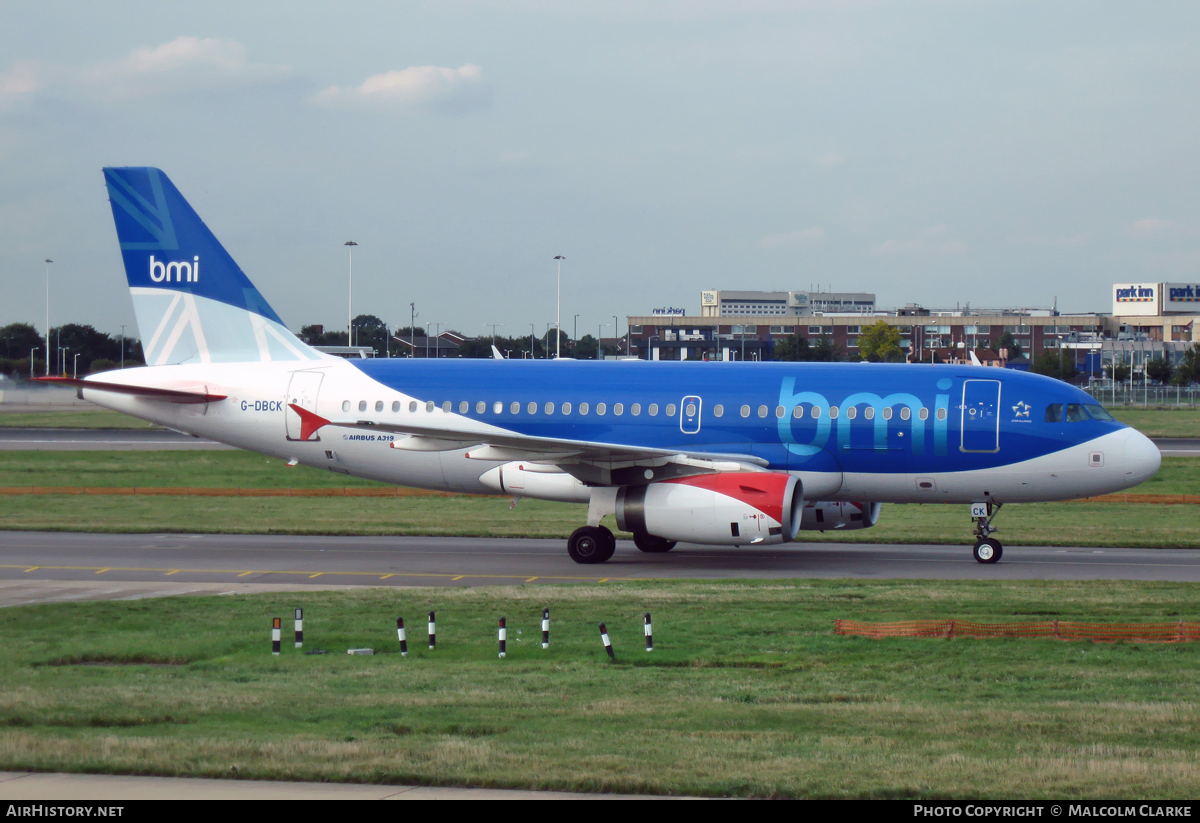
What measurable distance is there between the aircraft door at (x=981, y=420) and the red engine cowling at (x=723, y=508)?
13.3 ft

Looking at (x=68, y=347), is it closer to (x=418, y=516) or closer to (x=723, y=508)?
(x=418, y=516)

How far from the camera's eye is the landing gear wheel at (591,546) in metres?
26.7

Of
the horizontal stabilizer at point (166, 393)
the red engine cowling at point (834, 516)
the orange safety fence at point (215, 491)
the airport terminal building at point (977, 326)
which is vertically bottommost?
the orange safety fence at point (215, 491)

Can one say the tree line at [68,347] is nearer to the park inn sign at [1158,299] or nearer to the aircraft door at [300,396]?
the aircraft door at [300,396]

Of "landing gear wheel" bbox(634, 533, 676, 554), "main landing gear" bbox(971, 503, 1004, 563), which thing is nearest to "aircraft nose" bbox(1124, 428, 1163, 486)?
"main landing gear" bbox(971, 503, 1004, 563)

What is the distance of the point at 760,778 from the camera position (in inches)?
402

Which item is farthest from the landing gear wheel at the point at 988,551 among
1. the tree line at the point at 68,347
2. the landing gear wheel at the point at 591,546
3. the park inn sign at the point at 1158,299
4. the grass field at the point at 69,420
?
the park inn sign at the point at 1158,299

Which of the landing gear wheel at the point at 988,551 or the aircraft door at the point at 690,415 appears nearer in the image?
the landing gear wheel at the point at 988,551

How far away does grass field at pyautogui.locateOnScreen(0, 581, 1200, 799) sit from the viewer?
34.4 feet

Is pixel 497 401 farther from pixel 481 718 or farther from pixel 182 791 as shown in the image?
pixel 182 791

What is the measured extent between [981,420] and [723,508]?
632cm

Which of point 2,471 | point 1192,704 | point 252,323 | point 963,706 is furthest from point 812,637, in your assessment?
point 2,471

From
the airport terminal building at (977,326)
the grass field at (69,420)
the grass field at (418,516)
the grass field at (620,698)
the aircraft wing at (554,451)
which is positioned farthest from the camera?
the airport terminal building at (977,326)

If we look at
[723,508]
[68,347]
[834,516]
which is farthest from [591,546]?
[68,347]
